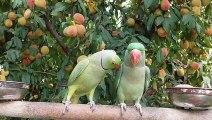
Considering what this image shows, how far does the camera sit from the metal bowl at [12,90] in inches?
59.1

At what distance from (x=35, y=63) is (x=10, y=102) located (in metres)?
0.67

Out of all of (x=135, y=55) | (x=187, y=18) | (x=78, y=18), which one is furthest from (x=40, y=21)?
(x=187, y=18)

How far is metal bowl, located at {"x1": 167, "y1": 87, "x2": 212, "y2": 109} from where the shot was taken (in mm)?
1510

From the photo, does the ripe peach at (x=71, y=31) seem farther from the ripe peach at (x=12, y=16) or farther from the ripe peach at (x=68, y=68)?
the ripe peach at (x=12, y=16)

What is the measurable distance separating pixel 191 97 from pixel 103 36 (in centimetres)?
57

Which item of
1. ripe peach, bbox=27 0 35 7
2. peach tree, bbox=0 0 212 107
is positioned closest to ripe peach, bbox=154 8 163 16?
peach tree, bbox=0 0 212 107

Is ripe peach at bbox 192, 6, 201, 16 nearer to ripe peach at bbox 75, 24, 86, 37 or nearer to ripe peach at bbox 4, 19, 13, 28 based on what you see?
ripe peach at bbox 75, 24, 86, 37

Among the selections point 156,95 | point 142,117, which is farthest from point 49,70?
point 142,117

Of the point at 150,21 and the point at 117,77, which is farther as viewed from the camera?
the point at 150,21

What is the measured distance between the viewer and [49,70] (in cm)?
244

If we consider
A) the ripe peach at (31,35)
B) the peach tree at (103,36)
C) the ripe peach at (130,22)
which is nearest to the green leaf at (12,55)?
the peach tree at (103,36)

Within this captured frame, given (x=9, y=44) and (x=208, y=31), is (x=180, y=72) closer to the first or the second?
(x=208, y=31)

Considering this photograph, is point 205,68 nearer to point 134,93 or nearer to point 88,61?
point 134,93

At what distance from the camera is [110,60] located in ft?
5.13
